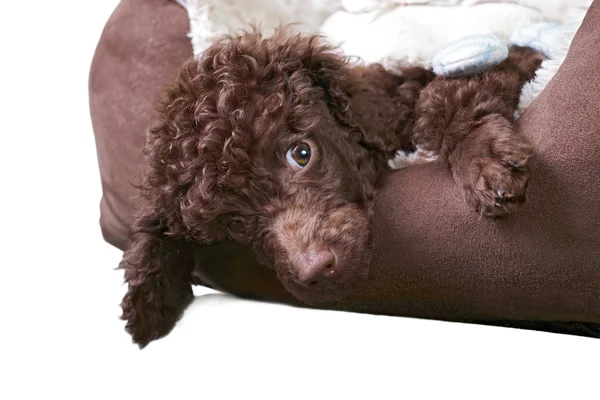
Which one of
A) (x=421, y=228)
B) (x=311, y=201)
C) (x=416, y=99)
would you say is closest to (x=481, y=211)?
(x=421, y=228)

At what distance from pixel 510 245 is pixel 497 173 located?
0.24 m

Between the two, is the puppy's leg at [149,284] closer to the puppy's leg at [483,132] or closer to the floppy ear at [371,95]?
the floppy ear at [371,95]

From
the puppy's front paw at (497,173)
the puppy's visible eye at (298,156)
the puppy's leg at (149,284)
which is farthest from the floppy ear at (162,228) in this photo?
the puppy's front paw at (497,173)

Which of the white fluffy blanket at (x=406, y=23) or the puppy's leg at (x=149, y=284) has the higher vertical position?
the white fluffy blanket at (x=406, y=23)

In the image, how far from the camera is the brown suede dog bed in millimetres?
1771

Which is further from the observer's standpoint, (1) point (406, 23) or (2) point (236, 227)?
(1) point (406, 23)

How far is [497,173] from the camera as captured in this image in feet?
5.90

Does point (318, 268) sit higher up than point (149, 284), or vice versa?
point (318, 268)

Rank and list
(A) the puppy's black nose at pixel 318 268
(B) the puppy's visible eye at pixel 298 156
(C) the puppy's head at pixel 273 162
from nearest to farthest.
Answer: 1. (A) the puppy's black nose at pixel 318 268
2. (C) the puppy's head at pixel 273 162
3. (B) the puppy's visible eye at pixel 298 156

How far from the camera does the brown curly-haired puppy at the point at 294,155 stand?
1981 mm

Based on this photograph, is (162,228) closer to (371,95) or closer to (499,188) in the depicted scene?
(371,95)

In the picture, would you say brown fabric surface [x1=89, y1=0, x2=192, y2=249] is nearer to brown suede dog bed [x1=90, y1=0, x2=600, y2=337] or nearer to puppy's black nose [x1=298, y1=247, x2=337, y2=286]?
brown suede dog bed [x1=90, y1=0, x2=600, y2=337]

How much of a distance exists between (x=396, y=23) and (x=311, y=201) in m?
1.29

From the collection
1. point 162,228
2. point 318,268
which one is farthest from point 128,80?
point 318,268
